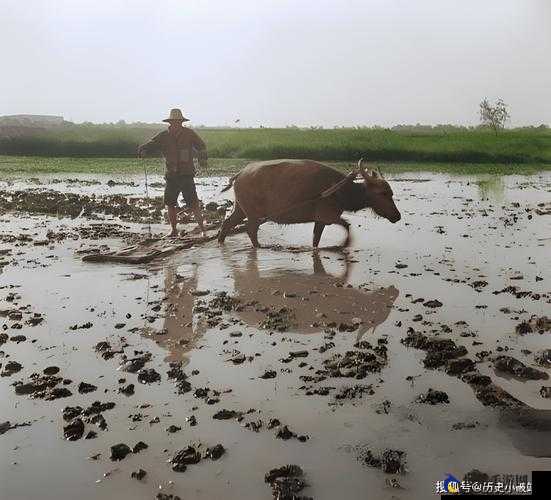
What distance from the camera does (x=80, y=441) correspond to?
287 cm

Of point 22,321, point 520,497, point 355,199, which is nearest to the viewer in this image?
point 520,497

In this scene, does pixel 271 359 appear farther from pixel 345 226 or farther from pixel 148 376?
pixel 345 226

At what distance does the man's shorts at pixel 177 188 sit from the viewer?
8.23 m

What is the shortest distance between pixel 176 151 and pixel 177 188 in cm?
54

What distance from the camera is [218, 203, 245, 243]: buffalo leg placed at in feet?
25.9

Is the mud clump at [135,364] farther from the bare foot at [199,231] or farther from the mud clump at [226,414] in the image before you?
the bare foot at [199,231]

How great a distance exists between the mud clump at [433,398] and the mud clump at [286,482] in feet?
3.20


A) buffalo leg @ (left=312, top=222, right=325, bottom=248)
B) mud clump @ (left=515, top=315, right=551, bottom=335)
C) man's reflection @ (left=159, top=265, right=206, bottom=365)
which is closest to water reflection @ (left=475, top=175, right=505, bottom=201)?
buffalo leg @ (left=312, top=222, right=325, bottom=248)

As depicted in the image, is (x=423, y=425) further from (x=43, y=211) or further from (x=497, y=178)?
(x=497, y=178)

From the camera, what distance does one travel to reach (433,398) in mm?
3217

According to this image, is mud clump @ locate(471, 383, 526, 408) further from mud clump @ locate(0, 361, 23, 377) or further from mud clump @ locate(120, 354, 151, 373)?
mud clump @ locate(0, 361, 23, 377)

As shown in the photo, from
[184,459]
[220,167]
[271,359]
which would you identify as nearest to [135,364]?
[271,359]

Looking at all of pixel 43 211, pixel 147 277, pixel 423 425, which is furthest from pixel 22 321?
pixel 43 211

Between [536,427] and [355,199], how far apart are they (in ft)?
15.8
